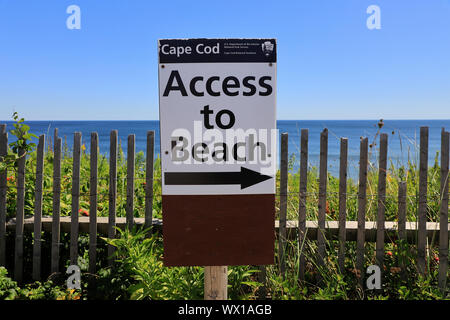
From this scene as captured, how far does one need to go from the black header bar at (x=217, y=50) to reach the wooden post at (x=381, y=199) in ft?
6.84

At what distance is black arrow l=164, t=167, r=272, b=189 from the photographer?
2145 millimetres

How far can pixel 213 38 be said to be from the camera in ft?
7.02

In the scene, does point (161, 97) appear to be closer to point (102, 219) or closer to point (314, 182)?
point (102, 219)

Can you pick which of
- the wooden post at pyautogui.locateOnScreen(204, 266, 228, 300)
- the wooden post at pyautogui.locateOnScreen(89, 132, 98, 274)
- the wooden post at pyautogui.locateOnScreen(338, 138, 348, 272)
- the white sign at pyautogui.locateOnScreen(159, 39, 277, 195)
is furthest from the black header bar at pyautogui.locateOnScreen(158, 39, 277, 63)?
the wooden post at pyautogui.locateOnScreen(89, 132, 98, 274)

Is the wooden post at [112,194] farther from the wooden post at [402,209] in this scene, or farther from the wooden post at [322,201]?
the wooden post at [402,209]

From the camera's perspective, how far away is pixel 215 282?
2322 mm

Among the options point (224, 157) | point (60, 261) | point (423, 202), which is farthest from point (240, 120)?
point (60, 261)

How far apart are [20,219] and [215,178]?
9.93ft

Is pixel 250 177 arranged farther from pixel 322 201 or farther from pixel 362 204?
pixel 362 204

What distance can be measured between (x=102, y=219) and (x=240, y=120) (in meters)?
2.60

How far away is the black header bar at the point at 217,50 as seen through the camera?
2.14 metres

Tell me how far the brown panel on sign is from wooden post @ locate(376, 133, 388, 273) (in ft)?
6.58

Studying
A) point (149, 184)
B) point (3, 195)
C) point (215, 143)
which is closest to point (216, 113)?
point (215, 143)

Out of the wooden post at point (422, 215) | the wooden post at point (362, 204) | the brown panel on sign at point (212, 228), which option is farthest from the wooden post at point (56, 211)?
the wooden post at point (422, 215)
